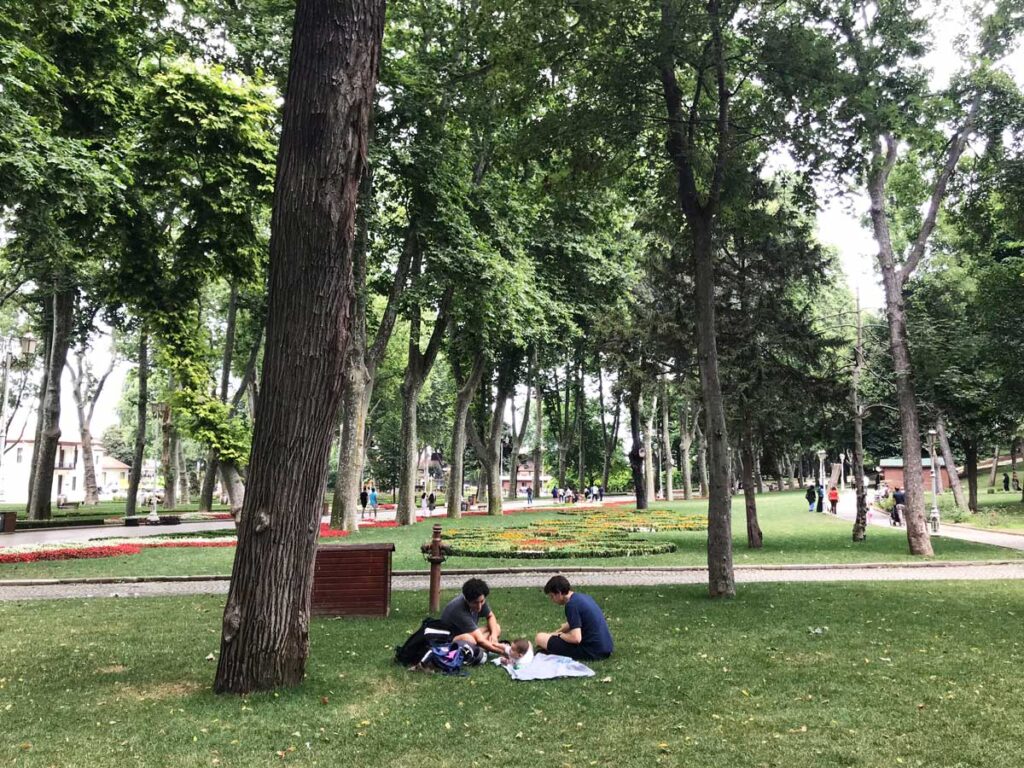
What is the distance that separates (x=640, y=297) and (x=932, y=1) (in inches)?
333

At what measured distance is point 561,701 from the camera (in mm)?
5402

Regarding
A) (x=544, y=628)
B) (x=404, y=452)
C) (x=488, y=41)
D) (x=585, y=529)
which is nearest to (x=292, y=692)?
(x=544, y=628)

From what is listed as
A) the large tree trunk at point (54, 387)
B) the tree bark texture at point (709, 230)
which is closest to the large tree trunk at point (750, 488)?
the tree bark texture at point (709, 230)

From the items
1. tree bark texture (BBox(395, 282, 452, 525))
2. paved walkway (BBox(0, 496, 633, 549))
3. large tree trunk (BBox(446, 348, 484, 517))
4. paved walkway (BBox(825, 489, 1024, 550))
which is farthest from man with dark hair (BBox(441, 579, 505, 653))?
large tree trunk (BBox(446, 348, 484, 517))

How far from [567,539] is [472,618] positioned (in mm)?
13377

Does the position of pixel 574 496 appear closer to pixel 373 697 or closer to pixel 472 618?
pixel 472 618

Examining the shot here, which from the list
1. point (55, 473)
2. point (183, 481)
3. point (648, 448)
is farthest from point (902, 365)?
point (55, 473)

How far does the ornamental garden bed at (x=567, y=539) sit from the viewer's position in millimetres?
15992

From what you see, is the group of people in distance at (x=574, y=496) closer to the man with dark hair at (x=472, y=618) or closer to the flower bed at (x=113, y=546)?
the flower bed at (x=113, y=546)

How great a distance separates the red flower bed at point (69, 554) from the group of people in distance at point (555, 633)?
13045 mm

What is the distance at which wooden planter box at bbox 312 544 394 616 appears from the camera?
28.6ft

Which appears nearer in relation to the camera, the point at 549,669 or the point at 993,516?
the point at 549,669

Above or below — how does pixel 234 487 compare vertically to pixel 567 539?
above

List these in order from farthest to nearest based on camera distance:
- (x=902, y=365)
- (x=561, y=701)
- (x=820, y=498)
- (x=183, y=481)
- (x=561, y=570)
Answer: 1. (x=183, y=481)
2. (x=820, y=498)
3. (x=902, y=365)
4. (x=561, y=570)
5. (x=561, y=701)
